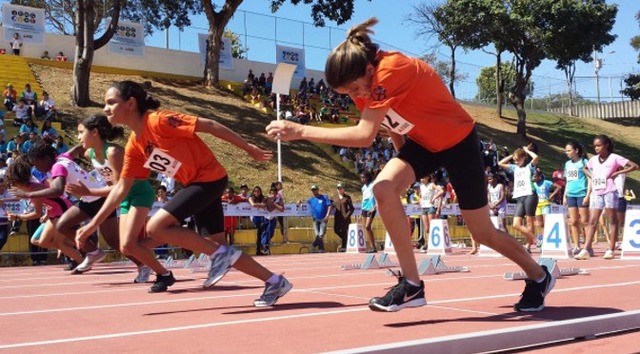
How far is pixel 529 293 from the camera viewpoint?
5.28 meters

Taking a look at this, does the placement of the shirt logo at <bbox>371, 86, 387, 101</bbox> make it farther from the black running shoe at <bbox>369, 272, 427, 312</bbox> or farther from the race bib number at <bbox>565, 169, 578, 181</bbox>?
the race bib number at <bbox>565, 169, 578, 181</bbox>

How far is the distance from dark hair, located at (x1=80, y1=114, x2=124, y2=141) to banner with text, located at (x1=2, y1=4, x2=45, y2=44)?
92.4ft

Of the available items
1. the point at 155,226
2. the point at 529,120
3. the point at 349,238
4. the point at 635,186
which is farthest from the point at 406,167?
the point at 529,120

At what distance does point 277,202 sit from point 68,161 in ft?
34.6

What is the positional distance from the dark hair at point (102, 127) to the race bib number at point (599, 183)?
24.9 ft

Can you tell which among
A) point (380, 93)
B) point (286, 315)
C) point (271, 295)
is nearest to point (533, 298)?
point (286, 315)

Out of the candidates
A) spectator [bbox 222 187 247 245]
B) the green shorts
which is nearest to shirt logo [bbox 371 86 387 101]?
the green shorts

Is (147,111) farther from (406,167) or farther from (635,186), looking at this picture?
(635,186)

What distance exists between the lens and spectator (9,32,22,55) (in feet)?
115

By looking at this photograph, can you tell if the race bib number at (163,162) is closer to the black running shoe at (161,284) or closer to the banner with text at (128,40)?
the black running shoe at (161,284)

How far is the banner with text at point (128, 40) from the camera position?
1526 inches

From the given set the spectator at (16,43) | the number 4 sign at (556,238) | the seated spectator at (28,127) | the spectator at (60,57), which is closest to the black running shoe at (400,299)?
the number 4 sign at (556,238)

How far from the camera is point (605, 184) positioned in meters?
12.1

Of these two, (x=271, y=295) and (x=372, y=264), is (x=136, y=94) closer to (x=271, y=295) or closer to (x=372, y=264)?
(x=271, y=295)
